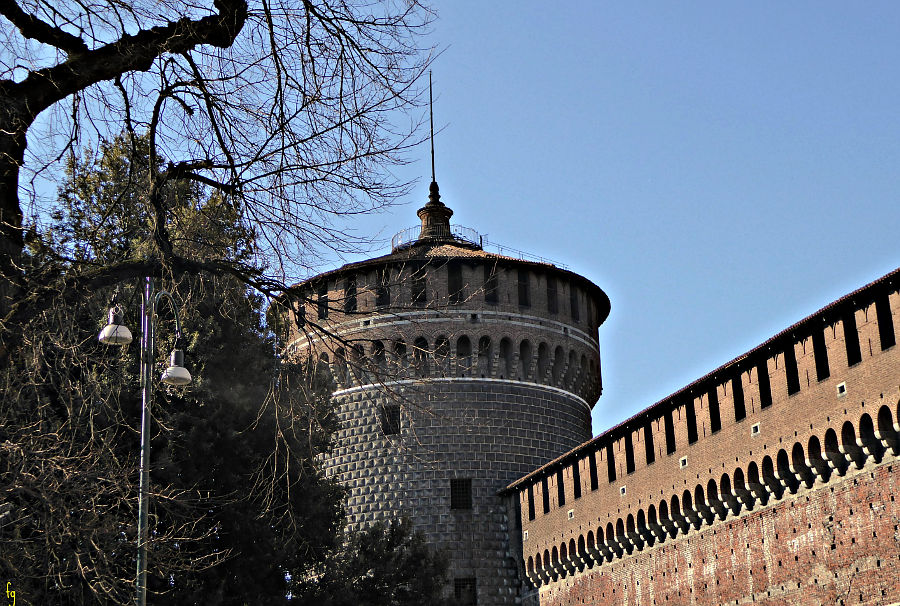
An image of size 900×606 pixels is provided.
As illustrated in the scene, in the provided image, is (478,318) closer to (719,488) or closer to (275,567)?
(719,488)

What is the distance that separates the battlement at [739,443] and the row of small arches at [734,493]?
0.02 metres

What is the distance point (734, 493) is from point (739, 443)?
3.26ft

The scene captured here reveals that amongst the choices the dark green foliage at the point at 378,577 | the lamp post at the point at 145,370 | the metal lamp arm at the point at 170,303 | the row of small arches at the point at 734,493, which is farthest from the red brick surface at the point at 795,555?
the metal lamp arm at the point at 170,303

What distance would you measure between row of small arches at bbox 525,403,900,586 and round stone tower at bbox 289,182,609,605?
2.53m

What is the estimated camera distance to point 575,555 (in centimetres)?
2916

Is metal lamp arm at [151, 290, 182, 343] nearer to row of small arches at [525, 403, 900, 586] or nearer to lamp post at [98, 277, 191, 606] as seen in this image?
lamp post at [98, 277, 191, 606]

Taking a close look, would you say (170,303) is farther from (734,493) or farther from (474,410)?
(474,410)

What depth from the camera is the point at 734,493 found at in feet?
74.2

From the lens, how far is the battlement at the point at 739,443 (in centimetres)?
1909

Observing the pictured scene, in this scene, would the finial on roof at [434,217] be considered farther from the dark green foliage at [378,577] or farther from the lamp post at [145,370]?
the lamp post at [145,370]

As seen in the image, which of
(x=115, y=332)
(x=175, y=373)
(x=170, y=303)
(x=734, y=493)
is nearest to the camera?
(x=170, y=303)

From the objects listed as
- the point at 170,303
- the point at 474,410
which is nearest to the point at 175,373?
the point at 170,303

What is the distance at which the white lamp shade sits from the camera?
9695 millimetres

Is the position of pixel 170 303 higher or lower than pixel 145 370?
lower
